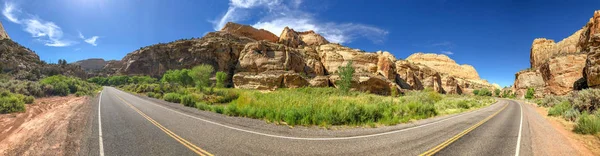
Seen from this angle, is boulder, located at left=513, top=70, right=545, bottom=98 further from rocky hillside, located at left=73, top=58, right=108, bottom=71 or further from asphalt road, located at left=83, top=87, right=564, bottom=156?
rocky hillside, located at left=73, top=58, right=108, bottom=71

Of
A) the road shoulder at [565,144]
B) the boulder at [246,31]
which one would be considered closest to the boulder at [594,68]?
the road shoulder at [565,144]

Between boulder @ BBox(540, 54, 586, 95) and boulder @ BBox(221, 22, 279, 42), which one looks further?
boulder @ BBox(221, 22, 279, 42)

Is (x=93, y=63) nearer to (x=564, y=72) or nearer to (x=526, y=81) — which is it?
(x=564, y=72)

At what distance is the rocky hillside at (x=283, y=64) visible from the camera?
1991 inches

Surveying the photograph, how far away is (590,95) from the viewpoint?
15.5m

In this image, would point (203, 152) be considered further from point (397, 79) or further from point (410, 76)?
point (410, 76)

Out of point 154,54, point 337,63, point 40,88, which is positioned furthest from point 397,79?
point 154,54

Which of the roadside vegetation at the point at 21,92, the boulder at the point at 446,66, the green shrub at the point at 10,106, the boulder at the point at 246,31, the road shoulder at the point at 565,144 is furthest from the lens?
the boulder at the point at 446,66

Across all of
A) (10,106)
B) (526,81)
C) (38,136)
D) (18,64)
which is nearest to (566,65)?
(526,81)

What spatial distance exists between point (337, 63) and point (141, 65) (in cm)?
7375

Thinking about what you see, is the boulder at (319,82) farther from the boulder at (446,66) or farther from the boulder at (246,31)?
the boulder at (446,66)

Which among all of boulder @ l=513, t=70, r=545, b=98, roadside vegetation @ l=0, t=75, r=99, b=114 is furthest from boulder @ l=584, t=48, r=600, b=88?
boulder @ l=513, t=70, r=545, b=98

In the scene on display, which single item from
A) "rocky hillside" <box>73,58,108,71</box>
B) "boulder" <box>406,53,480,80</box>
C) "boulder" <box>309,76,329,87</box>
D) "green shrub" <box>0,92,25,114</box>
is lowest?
"green shrub" <box>0,92,25,114</box>

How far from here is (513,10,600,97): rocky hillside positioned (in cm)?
2509
